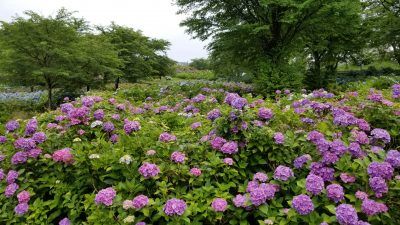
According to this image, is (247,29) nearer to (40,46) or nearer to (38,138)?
(40,46)

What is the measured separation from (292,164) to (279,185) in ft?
1.15

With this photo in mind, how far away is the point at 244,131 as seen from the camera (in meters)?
2.75

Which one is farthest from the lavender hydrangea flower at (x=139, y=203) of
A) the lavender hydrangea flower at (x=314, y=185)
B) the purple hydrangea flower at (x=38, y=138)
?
the purple hydrangea flower at (x=38, y=138)

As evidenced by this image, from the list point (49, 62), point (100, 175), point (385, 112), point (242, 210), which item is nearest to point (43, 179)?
point (100, 175)

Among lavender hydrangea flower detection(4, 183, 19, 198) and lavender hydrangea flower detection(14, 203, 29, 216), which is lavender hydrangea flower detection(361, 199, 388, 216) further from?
lavender hydrangea flower detection(4, 183, 19, 198)

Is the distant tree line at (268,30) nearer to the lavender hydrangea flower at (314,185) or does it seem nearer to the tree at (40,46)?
the tree at (40,46)

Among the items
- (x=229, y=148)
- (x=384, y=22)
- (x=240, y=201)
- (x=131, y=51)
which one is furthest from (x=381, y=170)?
(x=131, y=51)

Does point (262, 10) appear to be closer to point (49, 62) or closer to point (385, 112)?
point (49, 62)

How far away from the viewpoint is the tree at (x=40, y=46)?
1117 cm

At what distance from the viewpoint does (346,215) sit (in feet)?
6.35

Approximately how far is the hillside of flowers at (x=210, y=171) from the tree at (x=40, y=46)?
8.81 metres

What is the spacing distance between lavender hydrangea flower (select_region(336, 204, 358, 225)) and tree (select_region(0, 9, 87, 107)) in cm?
1069

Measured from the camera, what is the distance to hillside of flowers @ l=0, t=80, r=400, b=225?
2205mm

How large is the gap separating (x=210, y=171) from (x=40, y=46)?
10383 mm
